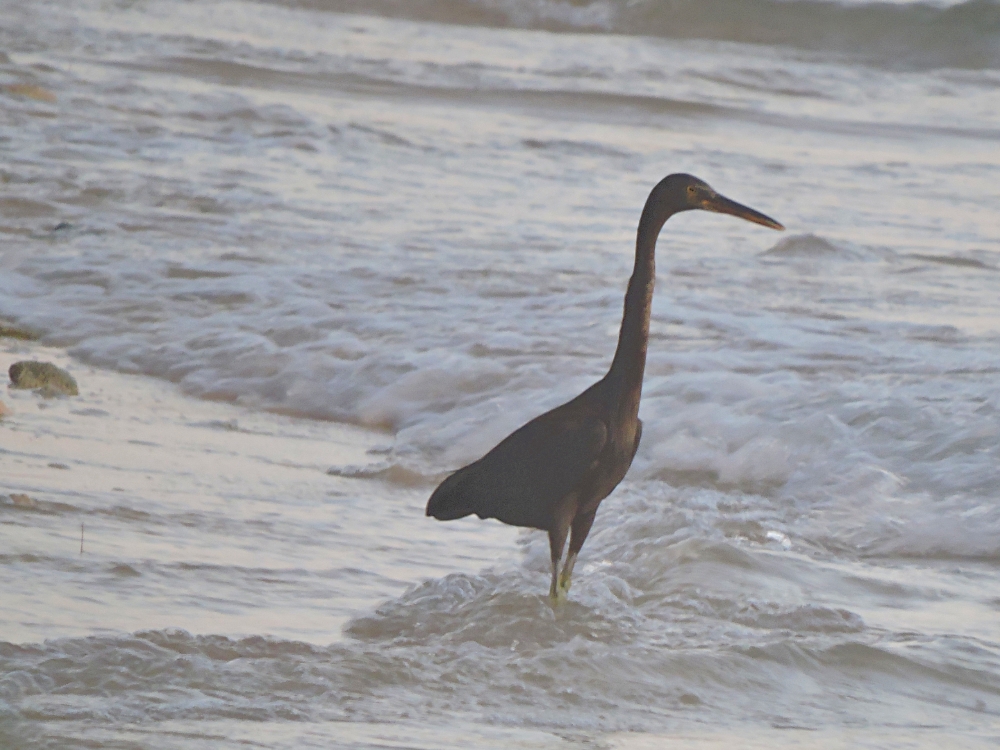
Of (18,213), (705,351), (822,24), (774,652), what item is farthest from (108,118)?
(822,24)

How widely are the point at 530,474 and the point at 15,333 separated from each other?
3.64 m

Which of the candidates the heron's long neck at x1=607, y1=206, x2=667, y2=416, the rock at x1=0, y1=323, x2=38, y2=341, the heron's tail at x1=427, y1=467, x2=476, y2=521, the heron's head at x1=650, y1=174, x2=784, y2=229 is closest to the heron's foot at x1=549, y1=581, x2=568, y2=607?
the heron's tail at x1=427, y1=467, x2=476, y2=521

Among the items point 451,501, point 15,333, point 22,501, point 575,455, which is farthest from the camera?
point 15,333

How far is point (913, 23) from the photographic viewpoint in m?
20.5

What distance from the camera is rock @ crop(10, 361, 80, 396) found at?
5.77 metres

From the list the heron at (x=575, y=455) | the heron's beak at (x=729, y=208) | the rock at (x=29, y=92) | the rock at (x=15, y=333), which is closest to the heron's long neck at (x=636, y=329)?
the heron at (x=575, y=455)

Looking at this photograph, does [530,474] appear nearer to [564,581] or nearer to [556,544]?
[556,544]

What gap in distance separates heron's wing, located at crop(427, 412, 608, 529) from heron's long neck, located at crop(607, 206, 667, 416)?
0.13 metres

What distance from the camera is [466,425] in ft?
19.9

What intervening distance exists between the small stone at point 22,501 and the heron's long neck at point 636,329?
1.64 metres

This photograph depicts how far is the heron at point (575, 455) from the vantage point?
12.9 ft

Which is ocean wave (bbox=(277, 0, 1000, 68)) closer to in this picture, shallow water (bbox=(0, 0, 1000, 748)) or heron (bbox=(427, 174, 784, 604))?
shallow water (bbox=(0, 0, 1000, 748))

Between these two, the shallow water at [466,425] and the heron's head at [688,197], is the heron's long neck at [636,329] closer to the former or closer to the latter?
the heron's head at [688,197]

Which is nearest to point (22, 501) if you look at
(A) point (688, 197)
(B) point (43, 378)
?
(B) point (43, 378)
